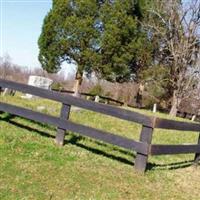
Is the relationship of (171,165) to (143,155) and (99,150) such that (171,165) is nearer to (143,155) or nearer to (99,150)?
(99,150)

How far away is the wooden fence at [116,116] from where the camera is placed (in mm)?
8852

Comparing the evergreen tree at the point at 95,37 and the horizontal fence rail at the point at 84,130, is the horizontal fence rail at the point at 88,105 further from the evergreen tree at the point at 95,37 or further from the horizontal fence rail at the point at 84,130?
the evergreen tree at the point at 95,37

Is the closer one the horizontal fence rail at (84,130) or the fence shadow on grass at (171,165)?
the horizontal fence rail at (84,130)

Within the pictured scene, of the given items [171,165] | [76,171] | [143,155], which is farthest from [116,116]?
[171,165]

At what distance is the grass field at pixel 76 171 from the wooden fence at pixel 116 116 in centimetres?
37

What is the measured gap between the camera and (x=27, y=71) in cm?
10762

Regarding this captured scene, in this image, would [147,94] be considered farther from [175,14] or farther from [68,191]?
[68,191]

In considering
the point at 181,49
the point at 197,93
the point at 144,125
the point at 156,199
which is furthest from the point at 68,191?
the point at 197,93

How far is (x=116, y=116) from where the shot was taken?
921 cm

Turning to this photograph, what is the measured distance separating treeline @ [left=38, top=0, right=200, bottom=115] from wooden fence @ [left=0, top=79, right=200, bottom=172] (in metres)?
23.2

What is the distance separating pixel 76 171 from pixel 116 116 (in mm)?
1579

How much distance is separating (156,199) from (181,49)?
2574 cm

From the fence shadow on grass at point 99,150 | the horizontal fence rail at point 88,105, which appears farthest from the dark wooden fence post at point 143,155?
the fence shadow on grass at point 99,150

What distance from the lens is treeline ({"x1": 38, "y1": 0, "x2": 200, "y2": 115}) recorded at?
33062 mm
